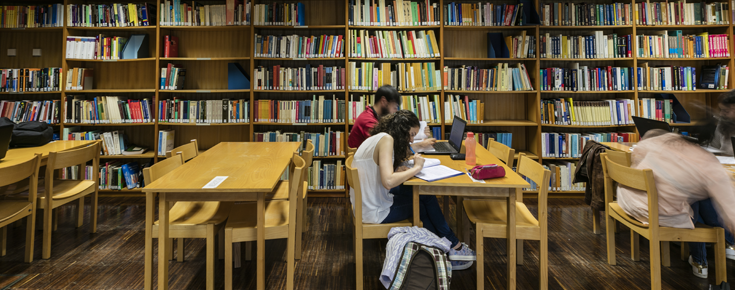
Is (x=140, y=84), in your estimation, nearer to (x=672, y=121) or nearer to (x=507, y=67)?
(x=507, y=67)

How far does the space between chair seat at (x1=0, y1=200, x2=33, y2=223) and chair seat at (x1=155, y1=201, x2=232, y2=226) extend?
38.3 inches

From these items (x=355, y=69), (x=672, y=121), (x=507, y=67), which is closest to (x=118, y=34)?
(x=355, y=69)

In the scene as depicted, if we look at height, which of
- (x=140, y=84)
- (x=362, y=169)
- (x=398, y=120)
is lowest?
(x=362, y=169)

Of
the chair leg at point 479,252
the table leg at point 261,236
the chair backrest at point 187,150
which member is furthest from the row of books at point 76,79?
the chair leg at point 479,252

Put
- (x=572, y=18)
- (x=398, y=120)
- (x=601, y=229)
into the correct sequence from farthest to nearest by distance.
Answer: (x=572, y=18)
(x=601, y=229)
(x=398, y=120)

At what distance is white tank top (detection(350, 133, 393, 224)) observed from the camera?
2.19 m

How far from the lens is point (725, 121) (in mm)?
2029

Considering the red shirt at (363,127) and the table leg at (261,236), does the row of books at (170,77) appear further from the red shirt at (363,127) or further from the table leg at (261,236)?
the table leg at (261,236)

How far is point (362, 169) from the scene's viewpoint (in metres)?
2.21

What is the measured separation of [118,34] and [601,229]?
5.40m

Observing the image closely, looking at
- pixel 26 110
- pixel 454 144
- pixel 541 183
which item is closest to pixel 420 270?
pixel 541 183

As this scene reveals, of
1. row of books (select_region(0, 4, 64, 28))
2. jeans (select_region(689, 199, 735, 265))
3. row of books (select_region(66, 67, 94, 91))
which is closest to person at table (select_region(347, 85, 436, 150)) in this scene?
jeans (select_region(689, 199, 735, 265))

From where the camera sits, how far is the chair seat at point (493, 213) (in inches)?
85.4

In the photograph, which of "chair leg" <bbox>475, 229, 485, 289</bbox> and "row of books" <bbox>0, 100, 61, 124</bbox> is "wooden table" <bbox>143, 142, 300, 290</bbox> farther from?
"row of books" <bbox>0, 100, 61, 124</bbox>
